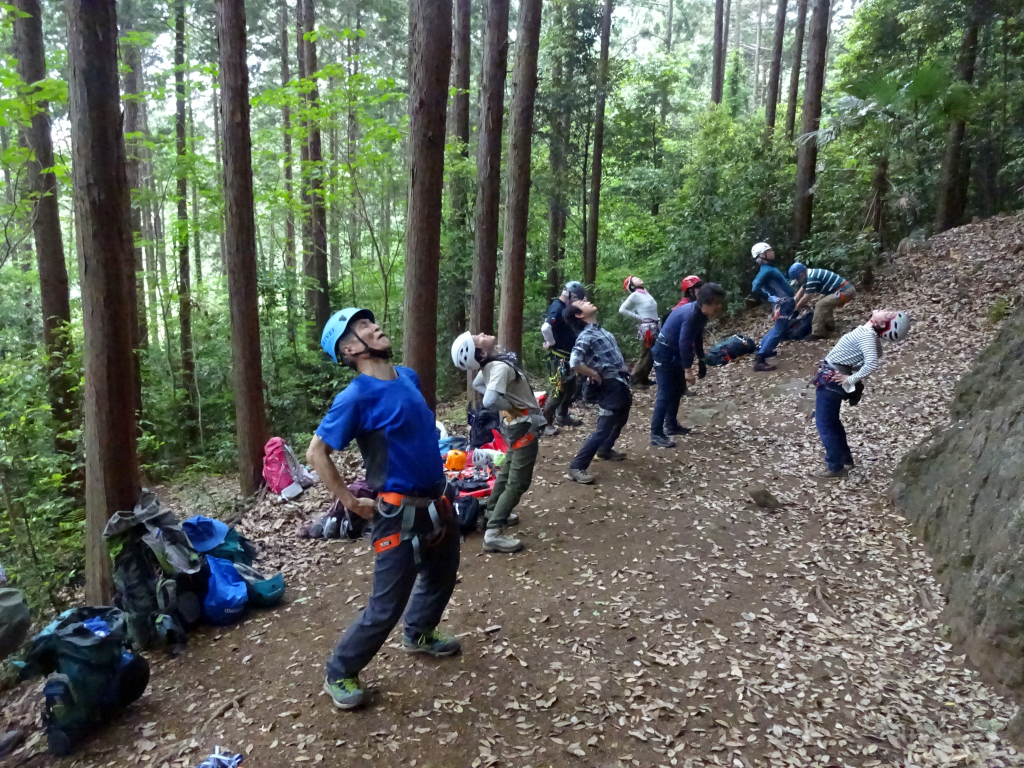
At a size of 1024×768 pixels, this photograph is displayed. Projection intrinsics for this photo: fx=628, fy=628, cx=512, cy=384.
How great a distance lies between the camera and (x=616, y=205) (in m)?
19.1

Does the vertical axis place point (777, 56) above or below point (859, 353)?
above

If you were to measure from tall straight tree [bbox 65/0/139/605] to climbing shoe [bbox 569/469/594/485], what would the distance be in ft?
14.4

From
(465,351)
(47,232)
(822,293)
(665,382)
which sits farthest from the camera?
(822,293)

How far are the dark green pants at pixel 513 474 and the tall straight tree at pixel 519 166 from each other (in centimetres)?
439

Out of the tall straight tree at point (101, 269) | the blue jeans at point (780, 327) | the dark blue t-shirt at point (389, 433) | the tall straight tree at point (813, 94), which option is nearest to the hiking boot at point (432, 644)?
the dark blue t-shirt at point (389, 433)

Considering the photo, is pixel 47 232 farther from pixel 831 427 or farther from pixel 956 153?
pixel 956 153

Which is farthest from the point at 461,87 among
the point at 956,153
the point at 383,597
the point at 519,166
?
the point at 383,597

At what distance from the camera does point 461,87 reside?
529 inches

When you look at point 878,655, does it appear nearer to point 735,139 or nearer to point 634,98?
point 735,139

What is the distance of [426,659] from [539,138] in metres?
14.1

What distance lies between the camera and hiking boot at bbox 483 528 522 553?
18.9ft

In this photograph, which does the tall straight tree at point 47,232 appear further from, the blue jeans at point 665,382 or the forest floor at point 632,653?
the blue jeans at point 665,382

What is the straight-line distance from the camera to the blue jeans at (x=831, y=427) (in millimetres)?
7102

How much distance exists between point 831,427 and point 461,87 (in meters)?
10.4
